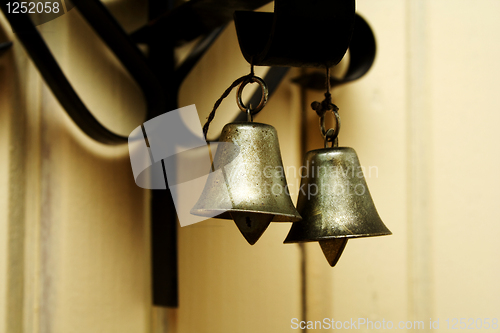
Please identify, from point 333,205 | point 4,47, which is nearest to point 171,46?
point 4,47

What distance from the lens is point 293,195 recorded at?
591 mm

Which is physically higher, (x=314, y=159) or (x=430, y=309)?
(x=314, y=159)

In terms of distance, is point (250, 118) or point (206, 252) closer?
point (250, 118)

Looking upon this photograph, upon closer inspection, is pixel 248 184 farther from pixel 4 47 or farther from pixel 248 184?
pixel 4 47

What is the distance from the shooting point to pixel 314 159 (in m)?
0.45

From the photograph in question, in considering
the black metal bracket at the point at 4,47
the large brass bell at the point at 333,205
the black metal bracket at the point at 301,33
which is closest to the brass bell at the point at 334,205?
the large brass bell at the point at 333,205

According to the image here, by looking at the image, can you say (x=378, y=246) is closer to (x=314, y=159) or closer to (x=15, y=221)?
(x=314, y=159)

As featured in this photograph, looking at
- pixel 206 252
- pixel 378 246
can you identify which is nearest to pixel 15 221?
pixel 206 252

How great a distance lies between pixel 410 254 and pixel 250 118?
328 millimetres

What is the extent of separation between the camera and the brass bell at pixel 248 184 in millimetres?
354

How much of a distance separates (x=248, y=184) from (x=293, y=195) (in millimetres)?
238

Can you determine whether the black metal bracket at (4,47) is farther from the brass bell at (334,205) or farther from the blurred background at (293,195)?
the brass bell at (334,205)

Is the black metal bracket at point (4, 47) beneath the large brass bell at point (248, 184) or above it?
above

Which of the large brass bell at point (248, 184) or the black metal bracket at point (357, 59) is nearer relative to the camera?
the large brass bell at point (248, 184)
